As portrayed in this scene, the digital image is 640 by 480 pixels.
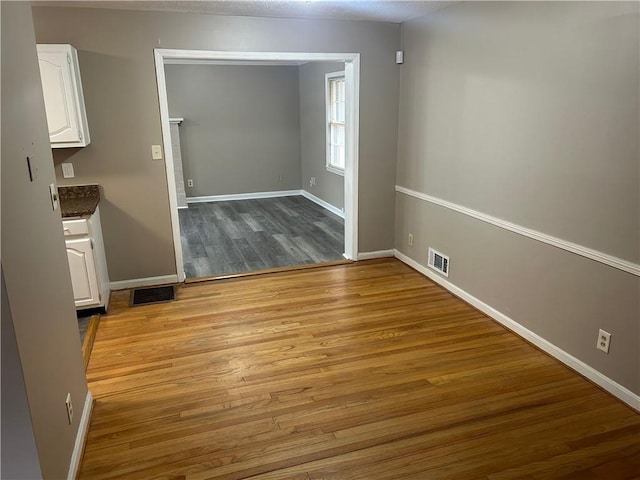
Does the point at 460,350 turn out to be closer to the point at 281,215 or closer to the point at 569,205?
the point at 569,205

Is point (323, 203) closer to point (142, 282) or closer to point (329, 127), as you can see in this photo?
point (329, 127)

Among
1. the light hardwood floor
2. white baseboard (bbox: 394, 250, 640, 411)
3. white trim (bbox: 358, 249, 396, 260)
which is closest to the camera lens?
the light hardwood floor

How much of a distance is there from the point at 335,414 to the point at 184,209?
5.65m

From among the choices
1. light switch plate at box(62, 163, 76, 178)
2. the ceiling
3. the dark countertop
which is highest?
the ceiling

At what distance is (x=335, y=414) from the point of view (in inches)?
93.4

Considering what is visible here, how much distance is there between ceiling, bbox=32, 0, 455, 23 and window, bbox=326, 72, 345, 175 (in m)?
2.66

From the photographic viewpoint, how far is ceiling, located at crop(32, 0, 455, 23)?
337 cm

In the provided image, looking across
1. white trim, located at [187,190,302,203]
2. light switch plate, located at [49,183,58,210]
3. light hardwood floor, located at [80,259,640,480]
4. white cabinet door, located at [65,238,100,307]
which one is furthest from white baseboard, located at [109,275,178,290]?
white trim, located at [187,190,302,203]

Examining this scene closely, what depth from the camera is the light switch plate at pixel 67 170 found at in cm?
373

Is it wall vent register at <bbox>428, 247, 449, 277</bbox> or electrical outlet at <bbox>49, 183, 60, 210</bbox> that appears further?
wall vent register at <bbox>428, 247, 449, 277</bbox>

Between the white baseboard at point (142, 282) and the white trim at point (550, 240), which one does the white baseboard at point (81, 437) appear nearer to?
the white baseboard at point (142, 282)

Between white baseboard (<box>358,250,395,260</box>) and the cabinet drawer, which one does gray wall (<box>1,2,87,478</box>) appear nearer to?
the cabinet drawer

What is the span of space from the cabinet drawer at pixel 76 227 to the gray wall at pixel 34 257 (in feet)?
4.30

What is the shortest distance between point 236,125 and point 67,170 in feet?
14.1
